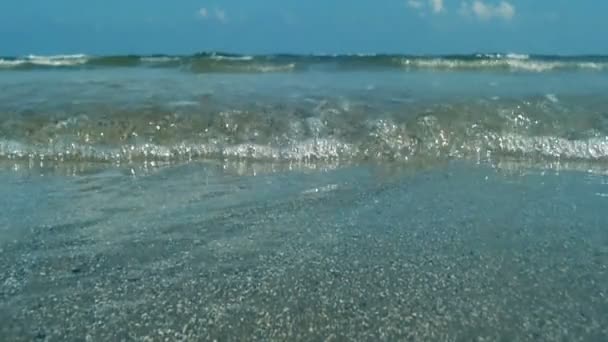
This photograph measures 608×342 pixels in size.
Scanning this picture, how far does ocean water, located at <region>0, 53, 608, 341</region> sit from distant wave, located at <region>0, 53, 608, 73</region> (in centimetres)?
681

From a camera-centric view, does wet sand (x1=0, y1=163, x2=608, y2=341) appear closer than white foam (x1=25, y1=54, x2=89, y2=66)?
Yes

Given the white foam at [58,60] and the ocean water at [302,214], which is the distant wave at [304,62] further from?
the ocean water at [302,214]

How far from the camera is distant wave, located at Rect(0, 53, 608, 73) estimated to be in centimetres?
1939

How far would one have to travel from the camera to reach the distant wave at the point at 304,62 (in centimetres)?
1939

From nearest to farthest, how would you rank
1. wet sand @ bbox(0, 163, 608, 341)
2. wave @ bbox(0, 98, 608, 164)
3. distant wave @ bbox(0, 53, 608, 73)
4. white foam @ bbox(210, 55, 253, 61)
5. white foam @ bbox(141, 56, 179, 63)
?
wet sand @ bbox(0, 163, 608, 341) < wave @ bbox(0, 98, 608, 164) < distant wave @ bbox(0, 53, 608, 73) < white foam @ bbox(210, 55, 253, 61) < white foam @ bbox(141, 56, 179, 63)

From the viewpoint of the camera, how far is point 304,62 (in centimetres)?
2084

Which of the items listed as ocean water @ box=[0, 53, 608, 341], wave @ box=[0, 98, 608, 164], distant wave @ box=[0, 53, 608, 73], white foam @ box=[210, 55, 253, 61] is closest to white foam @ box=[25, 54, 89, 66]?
distant wave @ box=[0, 53, 608, 73]

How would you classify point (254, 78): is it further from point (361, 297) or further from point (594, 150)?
point (361, 297)

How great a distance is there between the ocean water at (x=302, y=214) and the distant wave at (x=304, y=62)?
6.81 meters

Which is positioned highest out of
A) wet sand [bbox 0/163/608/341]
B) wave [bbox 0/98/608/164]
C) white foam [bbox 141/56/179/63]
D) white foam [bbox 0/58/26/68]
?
white foam [bbox 141/56/179/63]

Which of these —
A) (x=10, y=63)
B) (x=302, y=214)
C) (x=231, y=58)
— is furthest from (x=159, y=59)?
(x=302, y=214)

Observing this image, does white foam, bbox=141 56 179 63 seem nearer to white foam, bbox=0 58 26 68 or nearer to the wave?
white foam, bbox=0 58 26 68

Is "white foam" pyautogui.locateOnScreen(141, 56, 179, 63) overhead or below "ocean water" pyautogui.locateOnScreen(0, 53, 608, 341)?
overhead

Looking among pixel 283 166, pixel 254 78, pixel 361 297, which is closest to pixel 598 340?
pixel 361 297
